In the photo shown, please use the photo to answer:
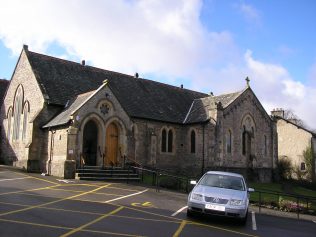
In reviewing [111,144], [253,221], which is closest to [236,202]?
[253,221]

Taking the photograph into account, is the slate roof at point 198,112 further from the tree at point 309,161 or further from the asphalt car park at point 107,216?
the tree at point 309,161

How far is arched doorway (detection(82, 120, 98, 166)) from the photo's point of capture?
2664 centimetres

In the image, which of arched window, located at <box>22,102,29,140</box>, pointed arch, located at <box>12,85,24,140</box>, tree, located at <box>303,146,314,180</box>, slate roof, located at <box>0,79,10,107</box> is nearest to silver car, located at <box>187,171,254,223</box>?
arched window, located at <box>22,102,29,140</box>

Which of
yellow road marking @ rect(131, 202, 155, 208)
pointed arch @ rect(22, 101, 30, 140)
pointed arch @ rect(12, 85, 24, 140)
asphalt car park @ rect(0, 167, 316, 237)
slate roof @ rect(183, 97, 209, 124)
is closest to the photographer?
asphalt car park @ rect(0, 167, 316, 237)

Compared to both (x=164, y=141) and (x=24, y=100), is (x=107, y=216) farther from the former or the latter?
(x=164, y=141)

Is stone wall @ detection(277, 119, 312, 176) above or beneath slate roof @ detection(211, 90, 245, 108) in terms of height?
beneath

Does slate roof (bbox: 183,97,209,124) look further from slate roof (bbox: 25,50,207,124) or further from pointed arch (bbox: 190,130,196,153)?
pointed arch (bbox: 190,130,196,153)

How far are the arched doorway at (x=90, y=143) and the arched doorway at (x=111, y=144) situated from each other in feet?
2.62

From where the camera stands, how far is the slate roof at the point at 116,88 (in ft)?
96.8

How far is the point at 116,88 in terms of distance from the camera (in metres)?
33.6

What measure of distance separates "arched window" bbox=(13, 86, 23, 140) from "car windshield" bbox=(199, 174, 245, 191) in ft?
67.2

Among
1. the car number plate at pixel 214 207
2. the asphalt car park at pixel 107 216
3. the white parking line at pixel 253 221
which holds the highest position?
the car number plate at pixel 214 207

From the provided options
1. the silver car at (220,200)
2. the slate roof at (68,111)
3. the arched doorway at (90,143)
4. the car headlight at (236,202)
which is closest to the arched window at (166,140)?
the arched doorway at (90,143)

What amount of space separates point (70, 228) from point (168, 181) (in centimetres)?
1321
